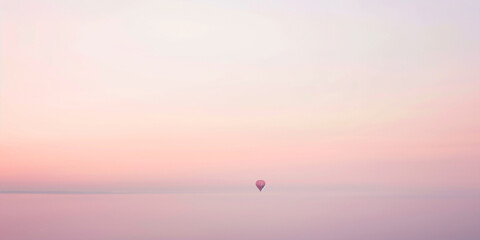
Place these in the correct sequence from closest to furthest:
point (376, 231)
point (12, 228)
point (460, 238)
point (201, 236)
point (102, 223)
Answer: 1. point (460, 238)
2. point (201, 236)
3. point (376, 231)
4. point (12, 228)
5. point (102, 223)

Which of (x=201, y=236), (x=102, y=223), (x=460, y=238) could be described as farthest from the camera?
(x=102, y=223)

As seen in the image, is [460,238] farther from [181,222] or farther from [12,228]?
[12,228]

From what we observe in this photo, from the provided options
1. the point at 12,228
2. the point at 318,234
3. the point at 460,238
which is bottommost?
the point at 460,238

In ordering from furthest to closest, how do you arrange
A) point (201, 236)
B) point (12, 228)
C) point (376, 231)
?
1. point (12, 228)
2. point (376, 231)
3. point (201, 236)

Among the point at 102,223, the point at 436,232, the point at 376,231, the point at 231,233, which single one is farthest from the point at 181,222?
the point at 436,232

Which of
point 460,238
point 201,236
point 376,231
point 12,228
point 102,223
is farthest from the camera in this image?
point 102,223

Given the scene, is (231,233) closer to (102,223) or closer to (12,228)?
(102,223)

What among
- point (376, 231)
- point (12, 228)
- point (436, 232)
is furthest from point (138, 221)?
point (436, 232)

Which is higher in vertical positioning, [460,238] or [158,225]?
[158,225]

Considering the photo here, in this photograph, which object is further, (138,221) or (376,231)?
(138,221)
